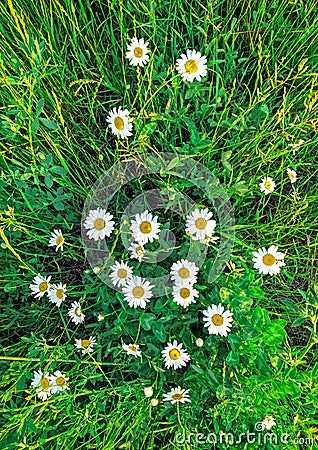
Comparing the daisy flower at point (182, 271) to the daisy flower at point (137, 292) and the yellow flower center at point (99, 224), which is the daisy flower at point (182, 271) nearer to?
the daisy flower at point (137, 292)

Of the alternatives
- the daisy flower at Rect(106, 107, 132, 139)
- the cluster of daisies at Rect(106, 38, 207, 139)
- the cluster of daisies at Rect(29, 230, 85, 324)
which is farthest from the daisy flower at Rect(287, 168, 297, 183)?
the cluster of daisies at Rect(29, 230, 85, 324)

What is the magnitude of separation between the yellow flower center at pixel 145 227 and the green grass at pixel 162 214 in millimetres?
127

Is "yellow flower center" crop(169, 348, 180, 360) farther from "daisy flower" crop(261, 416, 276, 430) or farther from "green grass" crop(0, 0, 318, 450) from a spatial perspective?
"daisy flower" crop(261, 416, 276, 430)

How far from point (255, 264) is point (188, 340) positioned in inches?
11.6

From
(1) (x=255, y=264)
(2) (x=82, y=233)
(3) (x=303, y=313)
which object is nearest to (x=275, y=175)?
(1) (x=255, y=264)

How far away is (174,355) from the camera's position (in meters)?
1.26

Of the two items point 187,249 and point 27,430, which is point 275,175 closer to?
point 187,249

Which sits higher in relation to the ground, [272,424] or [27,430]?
[272,424]

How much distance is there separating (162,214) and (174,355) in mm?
448

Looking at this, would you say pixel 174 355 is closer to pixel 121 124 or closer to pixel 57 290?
pixel 57 290

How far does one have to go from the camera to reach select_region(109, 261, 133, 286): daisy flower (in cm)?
126

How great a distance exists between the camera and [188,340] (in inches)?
51.7

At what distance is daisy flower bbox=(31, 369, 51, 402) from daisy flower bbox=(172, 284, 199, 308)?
0.41m

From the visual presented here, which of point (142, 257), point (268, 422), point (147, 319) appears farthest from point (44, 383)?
point (268, 422)
